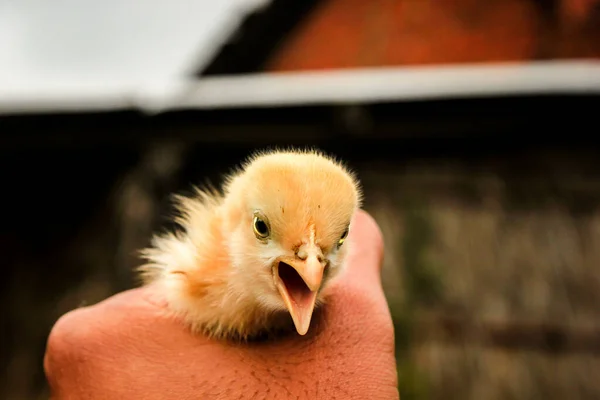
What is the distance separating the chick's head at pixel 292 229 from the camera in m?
0.94

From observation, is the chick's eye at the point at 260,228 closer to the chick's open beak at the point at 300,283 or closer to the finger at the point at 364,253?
the chick's open beak at the point at 300,283

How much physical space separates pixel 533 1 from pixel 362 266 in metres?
3.40

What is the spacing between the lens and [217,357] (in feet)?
3.31


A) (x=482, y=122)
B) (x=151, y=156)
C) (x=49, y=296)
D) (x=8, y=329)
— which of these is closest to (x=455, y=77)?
(x=482, y=122)

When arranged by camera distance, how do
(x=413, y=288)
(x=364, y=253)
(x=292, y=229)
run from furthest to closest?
1. (x=413, y=288)
2. (x=364, y=253)
3. (x=292, y=229)

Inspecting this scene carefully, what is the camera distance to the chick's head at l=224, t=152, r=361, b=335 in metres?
0.94

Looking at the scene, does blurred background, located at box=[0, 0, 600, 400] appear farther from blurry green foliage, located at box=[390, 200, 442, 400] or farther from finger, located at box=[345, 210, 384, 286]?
finger, located at box=[345, 210, 384, 286]

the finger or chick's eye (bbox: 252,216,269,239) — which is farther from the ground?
the finger

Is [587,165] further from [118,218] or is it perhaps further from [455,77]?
[118,218]

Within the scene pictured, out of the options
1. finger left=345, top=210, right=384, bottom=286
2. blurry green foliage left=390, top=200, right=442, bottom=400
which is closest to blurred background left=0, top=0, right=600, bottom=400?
blurry green foliage left=390, top=200, right=442, bottom=400

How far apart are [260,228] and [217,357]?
0.22 meters

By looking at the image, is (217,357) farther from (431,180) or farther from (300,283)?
(431,180)

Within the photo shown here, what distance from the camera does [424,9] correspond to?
4223 millimetres

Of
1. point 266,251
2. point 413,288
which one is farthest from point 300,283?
point 413,288
